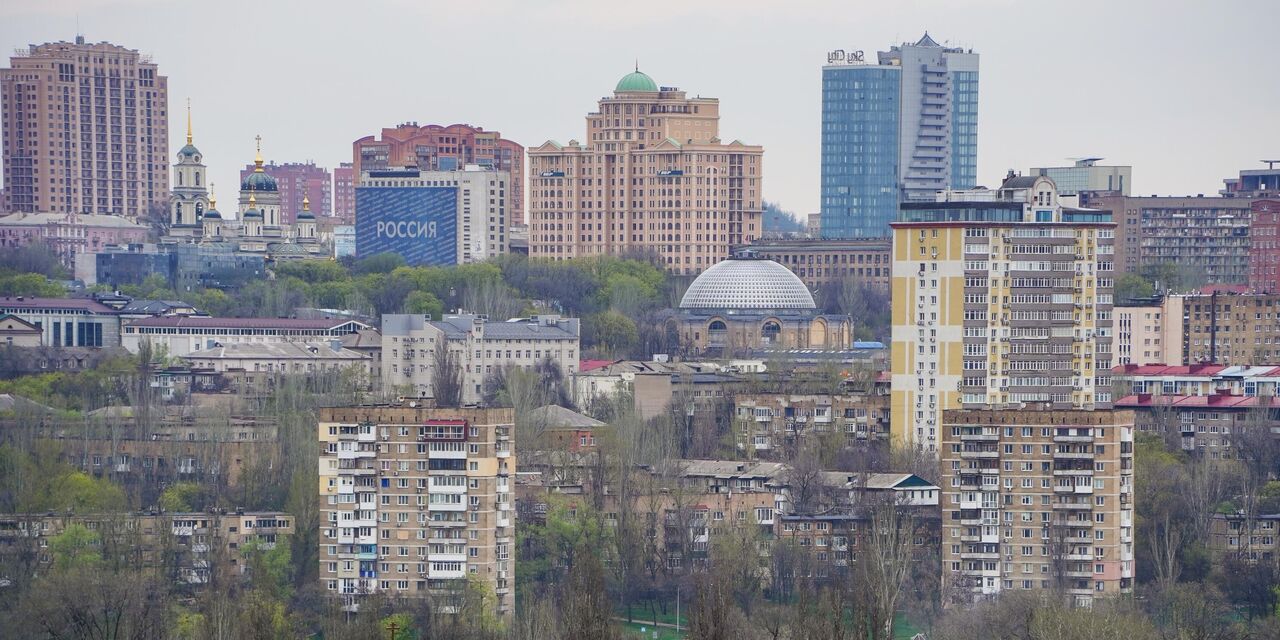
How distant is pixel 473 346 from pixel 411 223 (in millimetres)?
31872

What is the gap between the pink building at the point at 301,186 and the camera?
172625 mm

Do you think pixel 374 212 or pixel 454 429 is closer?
pixel 454 429

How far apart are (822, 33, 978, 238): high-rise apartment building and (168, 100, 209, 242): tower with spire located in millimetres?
24308

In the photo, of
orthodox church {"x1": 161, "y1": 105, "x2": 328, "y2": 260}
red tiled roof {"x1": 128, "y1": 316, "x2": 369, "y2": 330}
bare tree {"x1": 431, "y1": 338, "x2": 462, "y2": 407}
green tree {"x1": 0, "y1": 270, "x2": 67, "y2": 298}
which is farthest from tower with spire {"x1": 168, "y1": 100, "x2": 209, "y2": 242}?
bare tree {"x1": 431, "y1": 338, "x2": 462, "y2": 407}

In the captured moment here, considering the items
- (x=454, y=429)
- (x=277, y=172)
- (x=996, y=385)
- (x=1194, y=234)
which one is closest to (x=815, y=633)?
(x=454, y=429)

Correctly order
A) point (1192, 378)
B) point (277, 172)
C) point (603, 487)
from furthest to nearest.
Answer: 1. point (277, 172)
2. point (1192, 378)
3. point (603, 487)

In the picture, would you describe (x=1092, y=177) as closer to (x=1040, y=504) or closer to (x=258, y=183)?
(x=258, y=183)

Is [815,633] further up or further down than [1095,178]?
further down

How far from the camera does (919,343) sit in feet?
213

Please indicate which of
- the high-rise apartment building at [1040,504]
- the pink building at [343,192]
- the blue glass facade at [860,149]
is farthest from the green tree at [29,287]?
the pink building at [343,192]

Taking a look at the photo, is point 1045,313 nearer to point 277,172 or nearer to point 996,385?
point 996,385

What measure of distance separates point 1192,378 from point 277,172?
111 meters

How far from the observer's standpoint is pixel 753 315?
94.6m

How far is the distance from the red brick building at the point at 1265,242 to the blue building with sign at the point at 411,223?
94.7 ft
